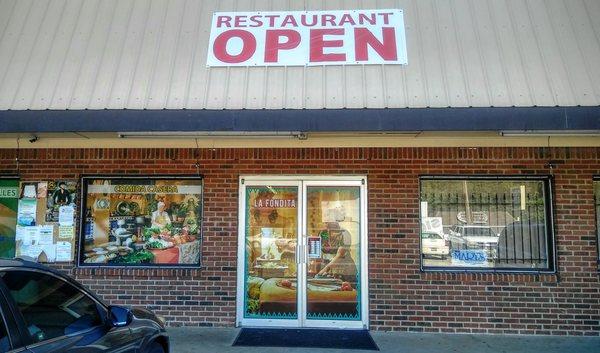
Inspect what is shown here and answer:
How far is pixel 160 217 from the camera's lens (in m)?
7.53

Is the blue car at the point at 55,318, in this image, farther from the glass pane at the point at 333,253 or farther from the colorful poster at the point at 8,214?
the colorful poster at the point at 8,214

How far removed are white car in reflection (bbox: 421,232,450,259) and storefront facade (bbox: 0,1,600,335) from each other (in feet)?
0.07

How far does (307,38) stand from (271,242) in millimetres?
3074

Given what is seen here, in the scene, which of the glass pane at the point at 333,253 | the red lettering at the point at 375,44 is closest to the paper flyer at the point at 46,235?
the glass pane at the point at 333,253

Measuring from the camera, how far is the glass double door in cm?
721

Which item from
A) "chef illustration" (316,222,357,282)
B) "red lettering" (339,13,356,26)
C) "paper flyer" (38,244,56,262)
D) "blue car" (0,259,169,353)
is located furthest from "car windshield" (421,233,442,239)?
"paper flyer" (38,244,56,262)

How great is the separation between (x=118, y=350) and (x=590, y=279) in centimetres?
644

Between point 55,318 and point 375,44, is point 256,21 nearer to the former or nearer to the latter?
point 375,44

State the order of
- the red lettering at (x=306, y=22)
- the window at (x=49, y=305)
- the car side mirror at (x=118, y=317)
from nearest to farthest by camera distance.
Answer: the window at (x=49, y=305) → the car side mirror at (x=118, y=317) → the red lettering at (x=306, y=22)

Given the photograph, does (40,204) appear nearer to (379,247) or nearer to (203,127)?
(203,127)

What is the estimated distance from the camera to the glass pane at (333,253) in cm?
722

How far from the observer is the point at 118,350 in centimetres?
357

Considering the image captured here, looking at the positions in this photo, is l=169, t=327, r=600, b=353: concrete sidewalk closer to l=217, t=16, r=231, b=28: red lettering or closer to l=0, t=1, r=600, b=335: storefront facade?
l=0, t=1, r=600, b=335: storefront facade

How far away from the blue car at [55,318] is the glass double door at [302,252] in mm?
3292
